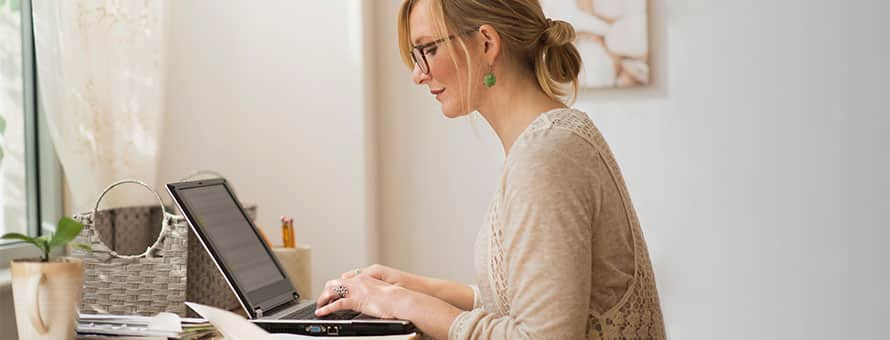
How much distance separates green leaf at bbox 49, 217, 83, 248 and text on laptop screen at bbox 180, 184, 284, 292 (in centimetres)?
19

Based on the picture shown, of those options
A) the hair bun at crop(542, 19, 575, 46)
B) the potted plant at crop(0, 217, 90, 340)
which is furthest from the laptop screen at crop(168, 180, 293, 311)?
the hair bun at crop(542, 19, 575, 46)

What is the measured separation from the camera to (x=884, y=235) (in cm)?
227

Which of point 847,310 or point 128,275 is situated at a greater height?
point 128,275

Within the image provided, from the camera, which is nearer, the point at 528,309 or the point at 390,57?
the point at 528,309

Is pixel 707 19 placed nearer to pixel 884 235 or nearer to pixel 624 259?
pixel 884 235

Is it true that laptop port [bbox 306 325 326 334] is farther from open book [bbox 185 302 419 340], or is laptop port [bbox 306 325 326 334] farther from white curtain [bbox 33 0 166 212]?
white curtain [bbox 33 0 166 212]

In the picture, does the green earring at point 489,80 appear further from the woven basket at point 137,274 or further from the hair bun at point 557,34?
the woven basket at point 137,274

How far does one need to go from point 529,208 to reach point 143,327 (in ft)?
2.19

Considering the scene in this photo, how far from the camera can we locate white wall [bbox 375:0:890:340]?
7.47 ft

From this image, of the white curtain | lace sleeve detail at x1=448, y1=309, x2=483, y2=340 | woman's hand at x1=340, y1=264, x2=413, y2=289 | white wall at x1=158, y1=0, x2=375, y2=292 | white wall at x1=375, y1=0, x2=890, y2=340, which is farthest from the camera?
white wall at x1=158, y1=0, x2=375, y2=292

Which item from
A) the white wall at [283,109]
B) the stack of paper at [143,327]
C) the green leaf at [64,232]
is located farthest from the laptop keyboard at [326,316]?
the white wall at [283,109]

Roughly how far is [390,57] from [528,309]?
55.5 inches

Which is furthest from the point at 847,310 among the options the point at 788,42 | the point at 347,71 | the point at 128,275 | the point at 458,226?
the point at 128,275

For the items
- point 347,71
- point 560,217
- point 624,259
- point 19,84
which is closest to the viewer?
point 560,217
